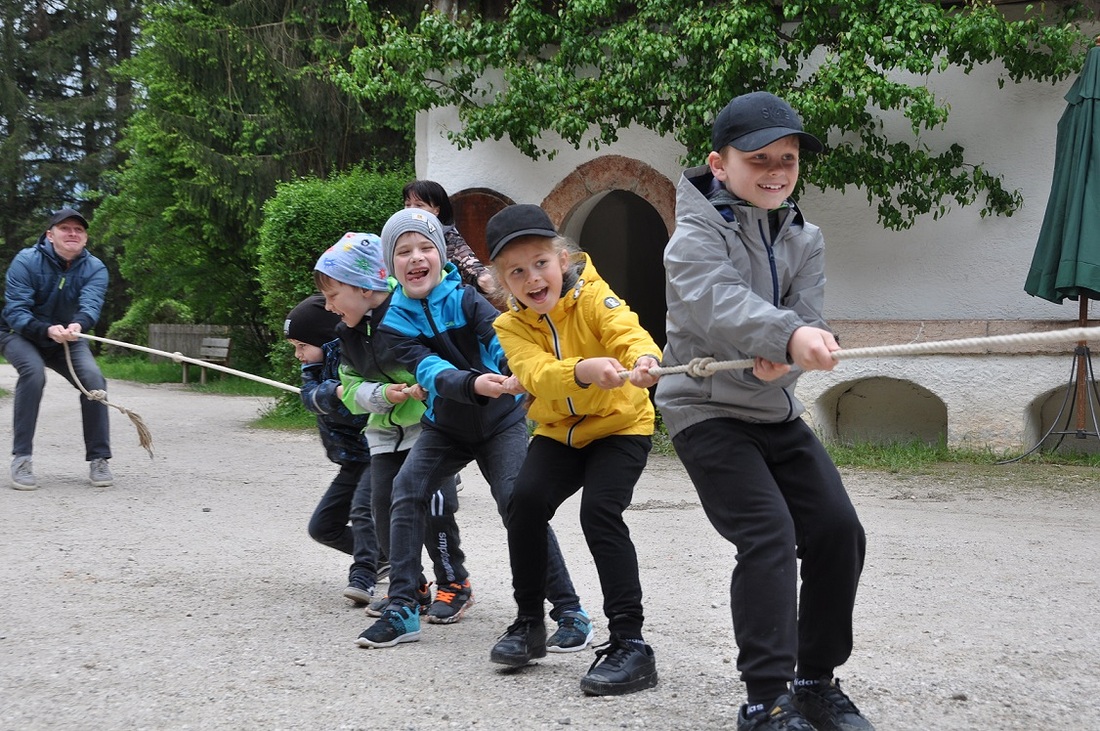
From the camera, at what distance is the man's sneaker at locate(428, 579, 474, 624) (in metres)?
4.60

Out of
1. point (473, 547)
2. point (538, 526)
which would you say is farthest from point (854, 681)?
point (473, 547)

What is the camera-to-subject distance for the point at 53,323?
845cm

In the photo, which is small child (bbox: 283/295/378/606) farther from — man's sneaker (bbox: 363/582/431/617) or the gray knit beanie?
the gray knit beanie

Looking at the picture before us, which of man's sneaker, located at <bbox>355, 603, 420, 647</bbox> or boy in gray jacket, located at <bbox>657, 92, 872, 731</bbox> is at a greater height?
boy in gray jacket, located at <bbox>657, 92, 872, 731</bbox>

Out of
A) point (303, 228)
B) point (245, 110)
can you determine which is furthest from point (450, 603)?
point (245, 110)

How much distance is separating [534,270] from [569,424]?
492mm

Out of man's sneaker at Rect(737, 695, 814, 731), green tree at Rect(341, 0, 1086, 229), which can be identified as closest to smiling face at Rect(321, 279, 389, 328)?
man's sneaker at Rect(737, 695, 814, 731)

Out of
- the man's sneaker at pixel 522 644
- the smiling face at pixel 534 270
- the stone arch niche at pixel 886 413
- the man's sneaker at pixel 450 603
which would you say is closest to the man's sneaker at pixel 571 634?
the man's sneaker at pixel 522 644

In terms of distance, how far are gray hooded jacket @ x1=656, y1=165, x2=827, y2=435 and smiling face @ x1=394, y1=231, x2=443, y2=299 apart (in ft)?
4.06

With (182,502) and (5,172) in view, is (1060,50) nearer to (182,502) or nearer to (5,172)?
(182,502)

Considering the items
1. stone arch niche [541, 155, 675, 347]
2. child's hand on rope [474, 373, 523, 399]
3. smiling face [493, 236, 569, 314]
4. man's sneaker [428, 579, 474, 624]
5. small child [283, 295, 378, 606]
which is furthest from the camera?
stone arch niche [541, 155, 675, 347]

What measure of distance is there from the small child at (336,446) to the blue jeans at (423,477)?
70cm

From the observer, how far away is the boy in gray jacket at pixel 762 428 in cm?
304

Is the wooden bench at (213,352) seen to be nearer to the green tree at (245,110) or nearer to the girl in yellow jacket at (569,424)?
the green tree at (245,110)
